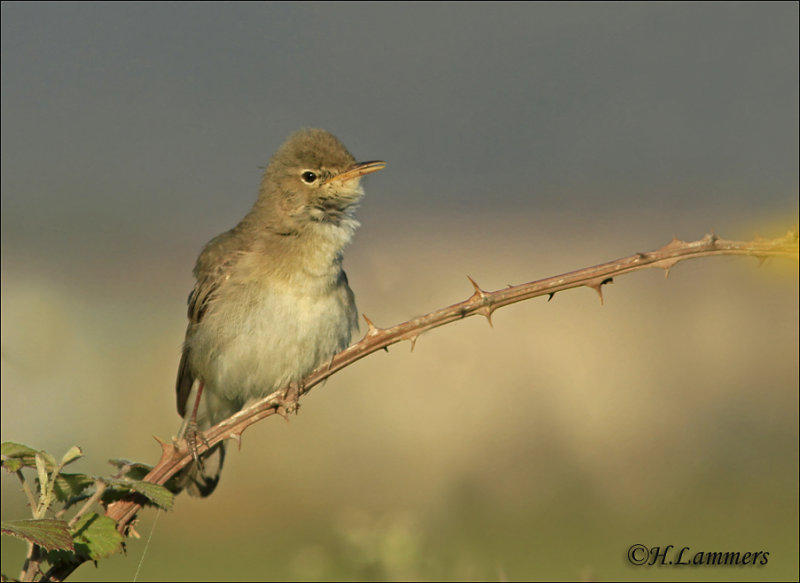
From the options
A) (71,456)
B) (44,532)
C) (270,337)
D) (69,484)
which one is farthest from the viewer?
(270,337)

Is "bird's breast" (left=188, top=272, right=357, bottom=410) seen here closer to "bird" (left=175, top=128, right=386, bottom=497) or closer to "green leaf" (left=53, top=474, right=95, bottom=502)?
"bird" (left=175, top=128, right=386, bottom=497)

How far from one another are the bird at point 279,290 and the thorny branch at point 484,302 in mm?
1332

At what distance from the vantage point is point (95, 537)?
1.93 meters

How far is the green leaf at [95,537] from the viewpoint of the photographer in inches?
74.8

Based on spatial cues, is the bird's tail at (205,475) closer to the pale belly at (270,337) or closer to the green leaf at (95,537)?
the pale belly at (270,337)

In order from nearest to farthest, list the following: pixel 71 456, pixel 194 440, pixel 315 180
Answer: pixel 71 456 → pixel 194 440 → pixel 315 180

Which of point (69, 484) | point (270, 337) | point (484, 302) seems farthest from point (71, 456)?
point (270, 337)

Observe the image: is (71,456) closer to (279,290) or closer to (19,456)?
(19,456)

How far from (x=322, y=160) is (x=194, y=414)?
114cm

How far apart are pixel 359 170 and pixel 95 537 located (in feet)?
6.88

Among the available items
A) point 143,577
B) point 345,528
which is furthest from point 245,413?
point 143,577

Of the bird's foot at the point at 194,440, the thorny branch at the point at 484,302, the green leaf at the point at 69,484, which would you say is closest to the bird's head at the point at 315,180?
the bird's foot at the point at 194,440

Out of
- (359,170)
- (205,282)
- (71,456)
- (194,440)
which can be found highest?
(359,170)

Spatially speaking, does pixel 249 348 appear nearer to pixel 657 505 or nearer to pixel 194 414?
pixel 194 414
